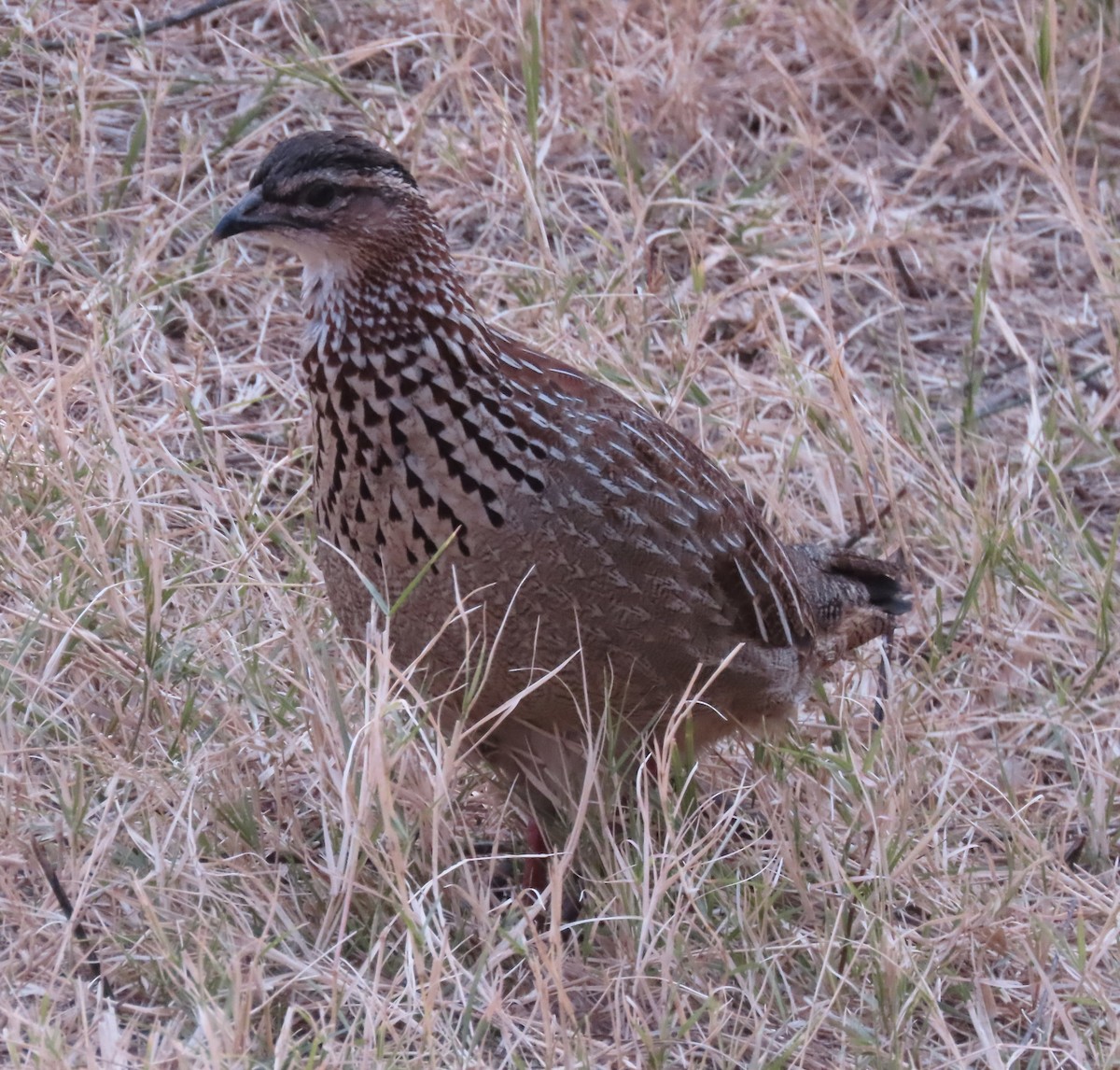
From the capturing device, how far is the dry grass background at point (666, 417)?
315 centimetres

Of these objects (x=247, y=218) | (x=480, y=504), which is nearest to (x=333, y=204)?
(x=247, y=218)

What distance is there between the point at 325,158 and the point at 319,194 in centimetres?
7

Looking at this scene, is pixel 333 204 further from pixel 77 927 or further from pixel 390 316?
pixel 77 927

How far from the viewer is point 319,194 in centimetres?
340

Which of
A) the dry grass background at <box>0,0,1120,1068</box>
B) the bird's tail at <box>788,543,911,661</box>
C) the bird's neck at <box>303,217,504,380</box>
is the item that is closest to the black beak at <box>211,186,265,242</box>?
the bird's neck at <box>303,217,504,380</box>

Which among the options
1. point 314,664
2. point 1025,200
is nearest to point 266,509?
point 314,664

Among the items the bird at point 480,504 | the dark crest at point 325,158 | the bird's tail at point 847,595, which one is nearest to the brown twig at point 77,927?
the bird at point 480,504

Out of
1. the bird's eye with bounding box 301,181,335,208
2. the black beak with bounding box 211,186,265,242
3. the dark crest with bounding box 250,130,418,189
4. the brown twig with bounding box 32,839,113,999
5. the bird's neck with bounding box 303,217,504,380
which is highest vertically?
the dark crest with bounding box 250,130,418,189

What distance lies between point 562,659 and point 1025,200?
3250mm

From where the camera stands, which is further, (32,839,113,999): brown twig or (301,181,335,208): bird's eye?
(301,181,335,208): bird's eye

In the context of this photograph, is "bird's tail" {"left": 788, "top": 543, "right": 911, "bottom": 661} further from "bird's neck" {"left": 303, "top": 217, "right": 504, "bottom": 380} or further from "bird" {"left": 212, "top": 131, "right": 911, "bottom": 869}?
"bird's neck" {"left": 303, "top": 217, "right": 504, "bottom": 380}

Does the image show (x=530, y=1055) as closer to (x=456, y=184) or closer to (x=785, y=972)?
(x=785, y=972)

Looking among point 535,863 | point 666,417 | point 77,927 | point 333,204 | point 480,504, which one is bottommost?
point 535,863

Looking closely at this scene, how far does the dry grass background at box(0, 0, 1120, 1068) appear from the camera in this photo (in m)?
3.15
